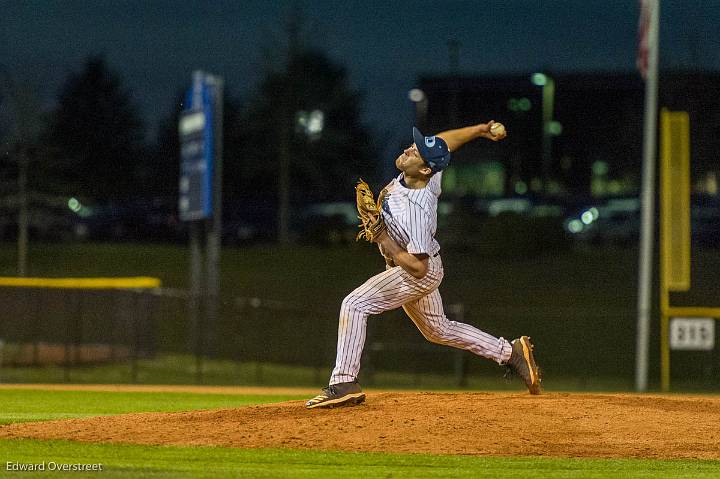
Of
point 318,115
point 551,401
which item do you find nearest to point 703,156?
point 318,115

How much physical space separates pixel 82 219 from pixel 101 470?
39.7 m

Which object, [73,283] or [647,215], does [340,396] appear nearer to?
[647,215]

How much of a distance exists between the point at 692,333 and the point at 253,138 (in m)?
29.9

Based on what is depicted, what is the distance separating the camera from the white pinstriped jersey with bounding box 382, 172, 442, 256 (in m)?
8.37

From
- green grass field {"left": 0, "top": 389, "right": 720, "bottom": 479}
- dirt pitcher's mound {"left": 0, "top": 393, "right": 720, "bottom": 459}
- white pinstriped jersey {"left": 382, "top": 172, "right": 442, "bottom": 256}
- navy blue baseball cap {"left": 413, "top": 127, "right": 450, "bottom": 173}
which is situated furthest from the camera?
navy blue baseball cap {"left": 413, "top": 127, "right": 450, "bottom": 173}

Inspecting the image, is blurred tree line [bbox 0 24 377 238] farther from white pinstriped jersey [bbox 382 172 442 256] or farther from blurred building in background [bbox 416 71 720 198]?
white pinstriped jersey [bbox 382 172 442 256]

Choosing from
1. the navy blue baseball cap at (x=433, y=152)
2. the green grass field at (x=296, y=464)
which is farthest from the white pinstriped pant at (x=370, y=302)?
the green grass field at (x=296, y=464)

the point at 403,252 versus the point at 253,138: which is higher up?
the point at 253,138

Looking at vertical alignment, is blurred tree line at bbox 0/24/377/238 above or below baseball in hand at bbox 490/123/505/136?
above

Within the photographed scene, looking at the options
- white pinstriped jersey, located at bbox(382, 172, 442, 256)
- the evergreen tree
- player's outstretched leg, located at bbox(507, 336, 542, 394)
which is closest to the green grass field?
white pinstriped jersey, located at bbox(382, 172, 442, 256)

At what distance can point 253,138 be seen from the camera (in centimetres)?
4650

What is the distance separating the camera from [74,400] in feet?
44.8

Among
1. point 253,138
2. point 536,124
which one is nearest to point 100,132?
point 253,138

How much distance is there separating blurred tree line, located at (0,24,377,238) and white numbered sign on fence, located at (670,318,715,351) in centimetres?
2665
